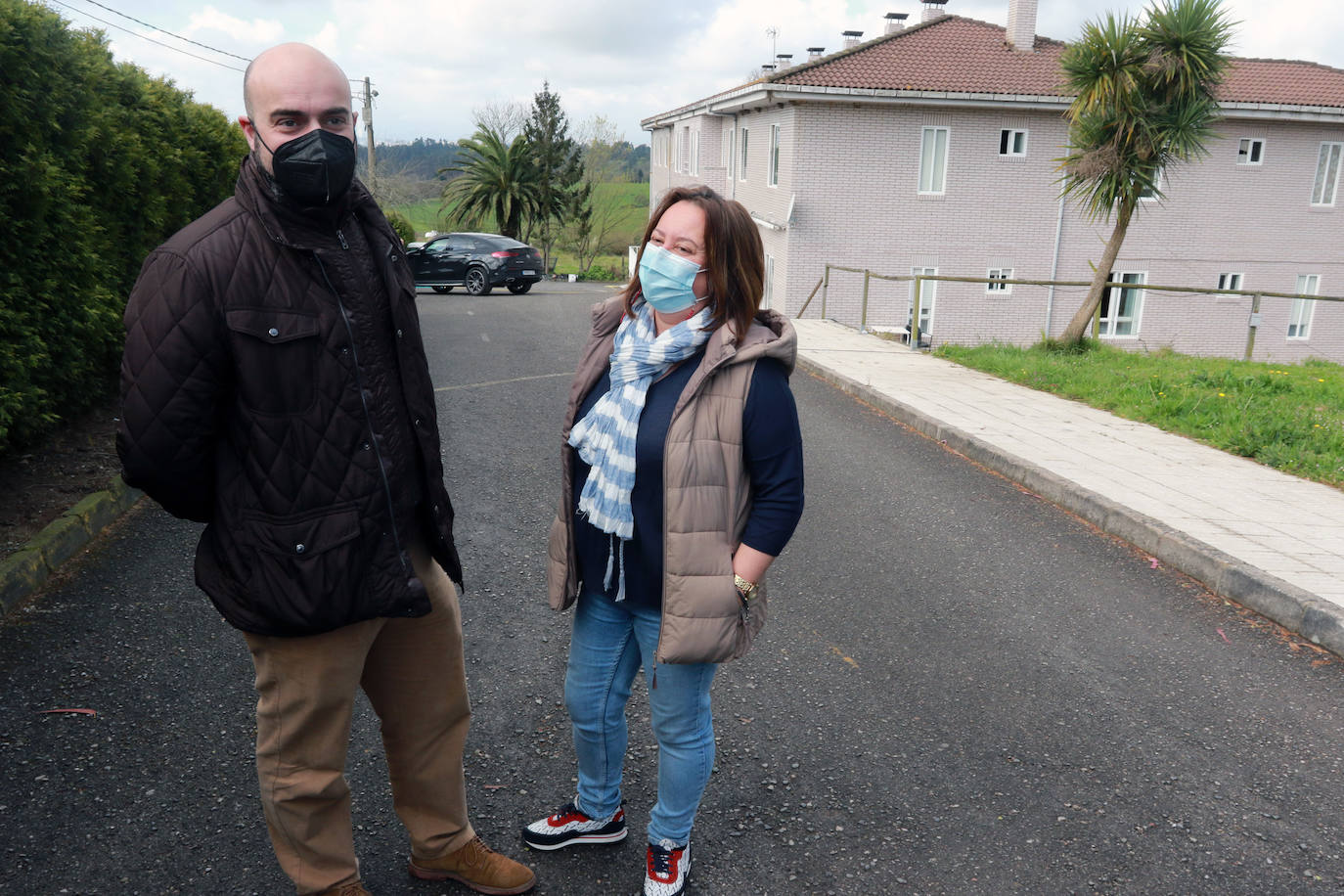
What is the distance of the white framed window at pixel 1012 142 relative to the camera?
76.5ft

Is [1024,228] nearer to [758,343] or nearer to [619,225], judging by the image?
[758,343]

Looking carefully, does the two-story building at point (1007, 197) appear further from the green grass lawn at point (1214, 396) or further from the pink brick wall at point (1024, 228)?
the green grass lawn at point (1214, 396)

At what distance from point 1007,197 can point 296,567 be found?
24196 millimetres

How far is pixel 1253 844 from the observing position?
9.77 ft

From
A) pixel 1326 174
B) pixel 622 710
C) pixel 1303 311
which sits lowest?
pixel 1303 311

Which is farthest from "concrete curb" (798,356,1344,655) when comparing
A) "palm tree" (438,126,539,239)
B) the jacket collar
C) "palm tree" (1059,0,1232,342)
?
"palm tree" (438,126,539,239)

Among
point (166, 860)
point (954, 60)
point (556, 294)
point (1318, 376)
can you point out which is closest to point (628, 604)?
point (166, 860)

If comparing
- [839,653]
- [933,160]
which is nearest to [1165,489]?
[839,653]

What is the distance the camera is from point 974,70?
23.9 m

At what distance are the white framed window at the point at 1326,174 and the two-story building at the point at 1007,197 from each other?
4 cm

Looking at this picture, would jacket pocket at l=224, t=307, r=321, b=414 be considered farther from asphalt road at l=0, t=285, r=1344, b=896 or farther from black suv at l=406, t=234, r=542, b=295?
black suv at l=406, t=234, r=542, b=295

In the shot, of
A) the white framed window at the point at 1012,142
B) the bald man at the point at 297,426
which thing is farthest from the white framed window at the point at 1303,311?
the bald man at the point at 297,426

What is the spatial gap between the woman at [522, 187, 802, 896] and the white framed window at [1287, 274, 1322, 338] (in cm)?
2891

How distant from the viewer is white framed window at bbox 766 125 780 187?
23672 mm
